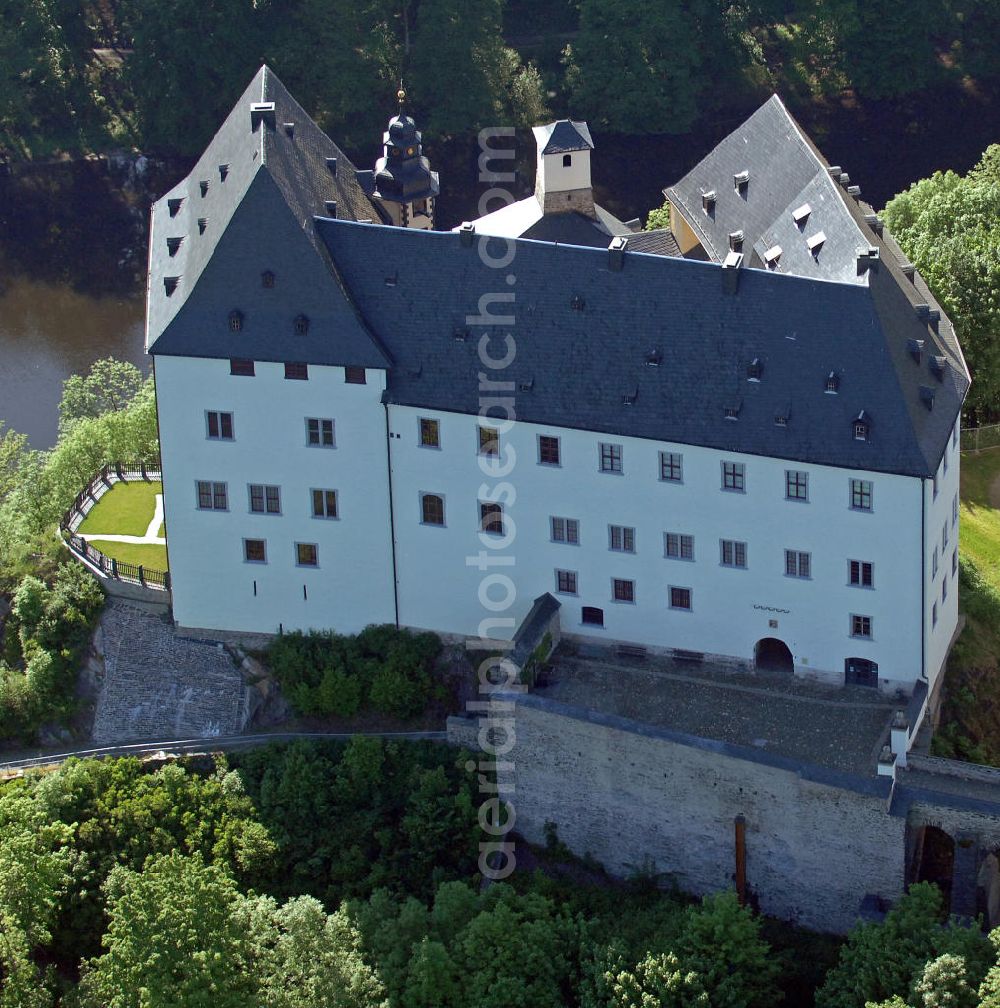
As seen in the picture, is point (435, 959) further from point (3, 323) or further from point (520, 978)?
point (3, 323)

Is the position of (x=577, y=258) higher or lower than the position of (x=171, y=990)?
higher

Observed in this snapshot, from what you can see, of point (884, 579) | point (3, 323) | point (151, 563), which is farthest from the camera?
point (3, 323)

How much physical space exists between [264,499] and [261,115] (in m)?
12.3

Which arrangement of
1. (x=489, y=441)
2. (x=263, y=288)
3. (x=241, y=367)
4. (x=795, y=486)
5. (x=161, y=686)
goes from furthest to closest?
(x=161, y=686) < (x=241, y=367) < (x=263, y=288) < (x=489, y=441) < (x=795, y=486)

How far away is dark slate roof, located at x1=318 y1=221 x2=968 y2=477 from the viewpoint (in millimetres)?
71688

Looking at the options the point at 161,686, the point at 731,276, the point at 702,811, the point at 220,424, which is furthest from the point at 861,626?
the point at 161,686

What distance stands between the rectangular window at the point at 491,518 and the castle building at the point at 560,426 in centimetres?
9

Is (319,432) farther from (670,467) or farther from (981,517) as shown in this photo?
→ (981,517)

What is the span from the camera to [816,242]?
76.9 metres

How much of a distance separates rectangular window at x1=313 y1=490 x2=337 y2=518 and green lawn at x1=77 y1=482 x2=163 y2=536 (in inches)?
Answer: 418

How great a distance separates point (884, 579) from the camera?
7269 cm

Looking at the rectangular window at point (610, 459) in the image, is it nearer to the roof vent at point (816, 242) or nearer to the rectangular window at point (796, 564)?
the rectangular window at point (796, 564)

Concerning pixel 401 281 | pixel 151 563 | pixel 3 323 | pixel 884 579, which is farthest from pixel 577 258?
pixel 3 323

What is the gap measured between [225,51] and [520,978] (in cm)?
7169
